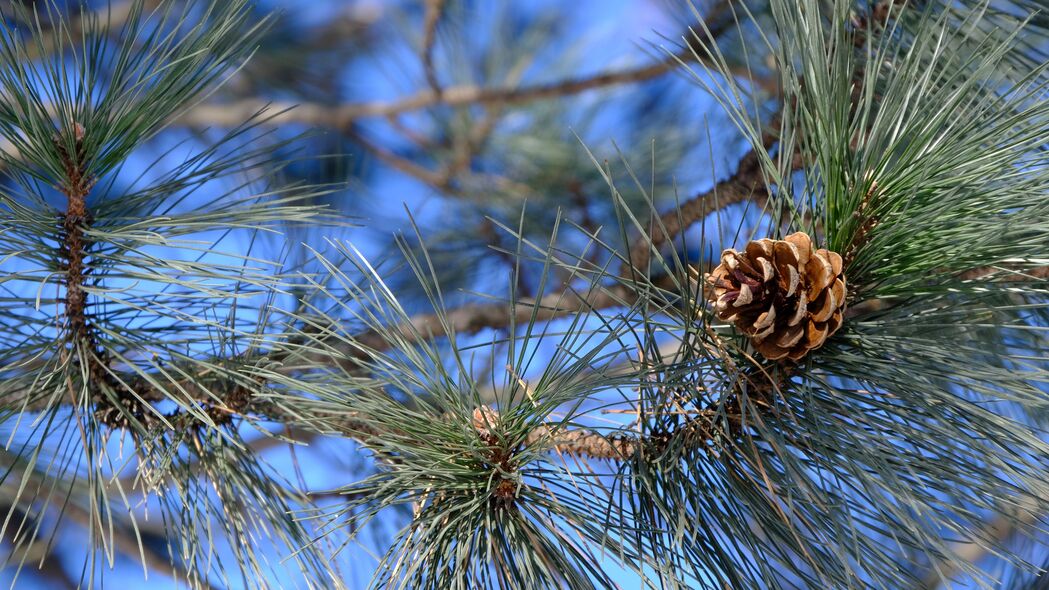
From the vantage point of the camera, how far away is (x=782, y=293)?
0.40 meters

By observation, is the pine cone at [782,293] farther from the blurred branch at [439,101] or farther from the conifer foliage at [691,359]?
the blurred branch at [439,101]

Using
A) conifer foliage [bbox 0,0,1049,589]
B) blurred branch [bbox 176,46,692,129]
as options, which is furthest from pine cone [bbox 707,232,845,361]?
blurred branch [bbox 176,46,692,129]

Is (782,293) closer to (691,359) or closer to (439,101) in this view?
(691,359)

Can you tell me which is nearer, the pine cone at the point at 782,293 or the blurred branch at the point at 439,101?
the pine cone at the point at 782,293

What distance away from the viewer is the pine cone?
0.39 metres

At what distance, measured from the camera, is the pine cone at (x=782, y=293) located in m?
0.39

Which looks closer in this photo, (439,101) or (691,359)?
(691,359)

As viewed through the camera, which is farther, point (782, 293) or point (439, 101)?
point (439, 101)

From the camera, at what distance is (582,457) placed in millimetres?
491

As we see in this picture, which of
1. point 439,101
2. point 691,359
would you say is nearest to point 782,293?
point 691,359

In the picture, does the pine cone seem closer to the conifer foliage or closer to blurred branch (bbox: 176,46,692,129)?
the conifer foliage

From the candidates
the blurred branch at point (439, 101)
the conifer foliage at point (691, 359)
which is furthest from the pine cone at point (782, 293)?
the blurred branch at point (439, 101)

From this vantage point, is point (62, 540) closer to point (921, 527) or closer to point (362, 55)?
point (362, 55)

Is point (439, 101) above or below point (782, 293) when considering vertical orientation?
above
